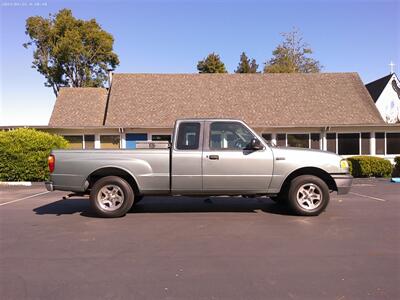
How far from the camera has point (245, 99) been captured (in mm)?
22516

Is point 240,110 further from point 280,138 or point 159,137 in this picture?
point 159,137

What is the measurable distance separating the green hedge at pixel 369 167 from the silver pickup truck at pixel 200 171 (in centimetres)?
1082

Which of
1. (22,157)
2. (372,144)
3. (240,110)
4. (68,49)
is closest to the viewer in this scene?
(22,157)

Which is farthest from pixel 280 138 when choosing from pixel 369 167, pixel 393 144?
pixel 393 144

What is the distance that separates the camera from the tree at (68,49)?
40.9 metres

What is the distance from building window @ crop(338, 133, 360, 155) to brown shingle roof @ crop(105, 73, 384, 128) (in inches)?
28.1

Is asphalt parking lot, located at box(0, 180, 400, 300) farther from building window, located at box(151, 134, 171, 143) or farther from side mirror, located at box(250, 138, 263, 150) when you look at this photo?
building window, located at box(151, 134, 171, 143)

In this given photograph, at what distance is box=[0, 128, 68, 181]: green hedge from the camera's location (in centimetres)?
1535

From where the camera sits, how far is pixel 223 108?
2166cm

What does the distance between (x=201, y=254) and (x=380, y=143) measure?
1823 cm

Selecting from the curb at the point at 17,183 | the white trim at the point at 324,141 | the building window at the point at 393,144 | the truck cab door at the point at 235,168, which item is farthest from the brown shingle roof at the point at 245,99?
the truck cab door at the point at 235,168

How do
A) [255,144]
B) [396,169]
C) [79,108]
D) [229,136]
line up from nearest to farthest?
[255,144] → [229,136] → [396,169] → [79,108]

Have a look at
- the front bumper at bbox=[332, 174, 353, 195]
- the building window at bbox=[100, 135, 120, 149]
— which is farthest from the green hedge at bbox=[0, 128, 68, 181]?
the front bumper at bbox=[332, 174, 353, 195]

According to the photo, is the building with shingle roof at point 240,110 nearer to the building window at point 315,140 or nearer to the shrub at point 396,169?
the building window at point 315,140
